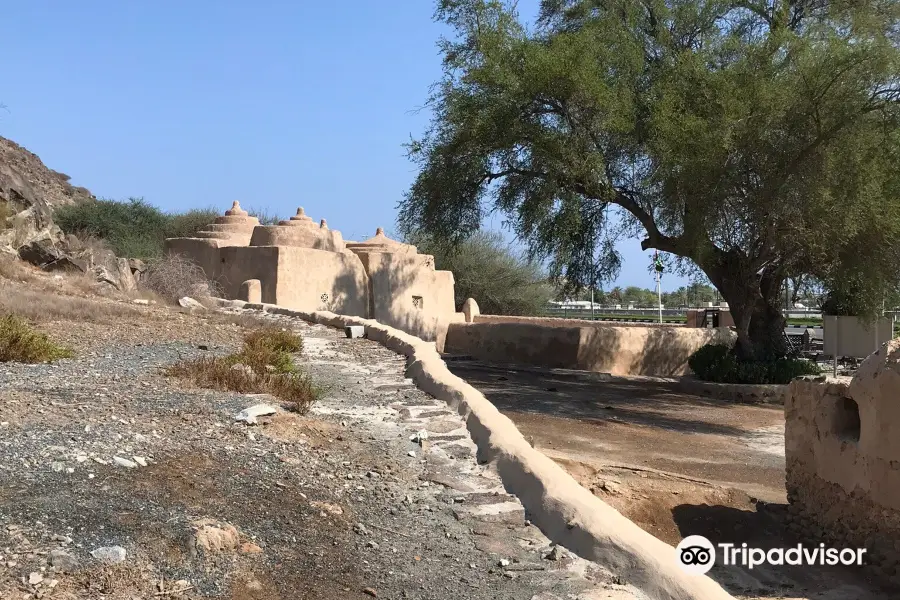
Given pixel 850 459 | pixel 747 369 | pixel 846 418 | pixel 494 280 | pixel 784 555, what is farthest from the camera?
pixel 494 280

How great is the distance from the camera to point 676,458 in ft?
31.6

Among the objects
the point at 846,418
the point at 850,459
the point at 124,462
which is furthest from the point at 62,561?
the point at 846,418

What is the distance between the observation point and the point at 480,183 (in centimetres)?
1492

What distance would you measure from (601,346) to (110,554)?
15263 mm

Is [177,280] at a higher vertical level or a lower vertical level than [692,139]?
lower

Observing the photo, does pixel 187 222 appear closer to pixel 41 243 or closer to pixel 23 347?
pixel 41 243

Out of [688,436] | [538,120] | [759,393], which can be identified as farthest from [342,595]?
[759,393]

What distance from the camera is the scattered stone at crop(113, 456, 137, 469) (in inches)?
144

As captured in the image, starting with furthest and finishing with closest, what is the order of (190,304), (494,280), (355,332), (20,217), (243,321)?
1. (494,280)
2. (20,217)
3. (190,304)
4. (243,321)
5. (355,332)

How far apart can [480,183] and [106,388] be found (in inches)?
404

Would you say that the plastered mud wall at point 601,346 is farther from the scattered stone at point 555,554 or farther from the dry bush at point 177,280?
Result: the scattered stone at point 555,554

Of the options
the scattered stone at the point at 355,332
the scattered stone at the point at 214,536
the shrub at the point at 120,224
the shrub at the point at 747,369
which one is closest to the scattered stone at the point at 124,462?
the scattered stone at the point at 214,536

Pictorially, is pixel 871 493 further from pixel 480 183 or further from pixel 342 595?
pixel 480 183

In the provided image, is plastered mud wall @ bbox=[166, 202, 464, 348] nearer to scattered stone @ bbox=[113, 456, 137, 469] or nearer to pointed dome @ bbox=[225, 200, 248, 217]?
pointed dome @ bbox=[225, 200, 248, 217]
